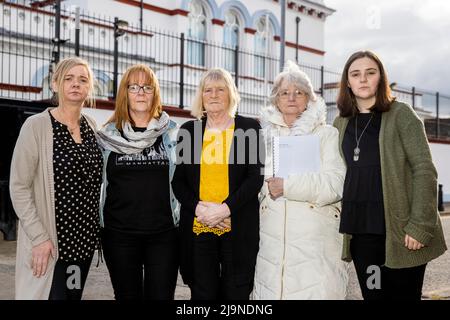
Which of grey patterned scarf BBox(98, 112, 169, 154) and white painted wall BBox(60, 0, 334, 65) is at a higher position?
white painted wall BBox(60, 0, 334, 65)

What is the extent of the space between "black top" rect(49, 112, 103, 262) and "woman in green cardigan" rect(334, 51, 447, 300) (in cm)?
166

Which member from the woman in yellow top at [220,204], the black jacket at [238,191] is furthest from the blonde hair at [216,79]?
the black jacket at [238,191]

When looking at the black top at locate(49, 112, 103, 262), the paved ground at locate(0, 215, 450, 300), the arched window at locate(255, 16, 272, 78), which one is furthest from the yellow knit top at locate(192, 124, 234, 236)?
the arched window at locate(255, 16, 272, 78)

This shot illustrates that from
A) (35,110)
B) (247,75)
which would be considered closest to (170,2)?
(247,75)

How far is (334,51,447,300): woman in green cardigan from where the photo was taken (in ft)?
10.5

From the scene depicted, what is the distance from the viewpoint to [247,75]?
19.8 metres

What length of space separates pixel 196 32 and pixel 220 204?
1643 cm

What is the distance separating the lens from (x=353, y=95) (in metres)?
3.59

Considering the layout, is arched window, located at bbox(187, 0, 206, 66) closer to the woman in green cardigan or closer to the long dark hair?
the long dark hair

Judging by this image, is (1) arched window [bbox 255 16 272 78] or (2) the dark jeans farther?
(1) arched window [bbox 255 16 272 78]

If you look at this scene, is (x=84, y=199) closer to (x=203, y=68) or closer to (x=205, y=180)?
(x=205, y=180)

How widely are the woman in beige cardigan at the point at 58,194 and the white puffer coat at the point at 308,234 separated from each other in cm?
120

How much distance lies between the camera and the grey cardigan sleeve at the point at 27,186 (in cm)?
330

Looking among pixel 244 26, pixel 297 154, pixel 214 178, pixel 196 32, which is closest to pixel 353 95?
pixel 297 154
